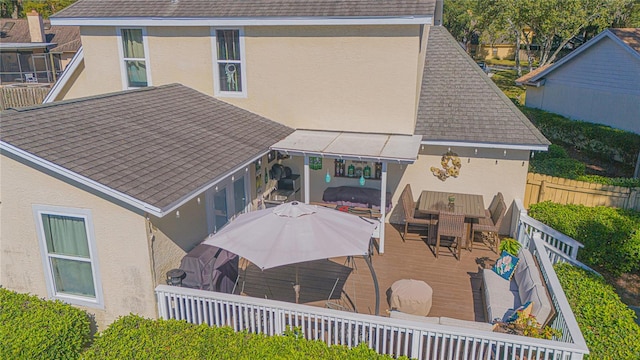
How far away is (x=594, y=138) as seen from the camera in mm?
21984

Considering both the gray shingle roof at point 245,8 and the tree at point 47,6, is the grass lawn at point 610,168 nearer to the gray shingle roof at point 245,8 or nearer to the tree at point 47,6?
the gray shingle roof at point 245,8

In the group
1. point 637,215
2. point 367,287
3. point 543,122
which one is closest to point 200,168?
point 367,287

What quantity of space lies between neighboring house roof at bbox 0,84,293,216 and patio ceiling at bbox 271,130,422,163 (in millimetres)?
701

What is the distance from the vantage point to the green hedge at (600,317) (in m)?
6.67

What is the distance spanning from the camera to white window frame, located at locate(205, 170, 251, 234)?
382 inches

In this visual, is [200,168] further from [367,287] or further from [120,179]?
[367,287]

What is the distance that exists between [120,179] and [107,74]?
838 centimetres

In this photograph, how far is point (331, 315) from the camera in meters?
6.82

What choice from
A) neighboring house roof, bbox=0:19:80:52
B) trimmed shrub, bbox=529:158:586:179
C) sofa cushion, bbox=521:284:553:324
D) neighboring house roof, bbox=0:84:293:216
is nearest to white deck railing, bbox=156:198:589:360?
sofa cushion, bbox=521:284:553:324

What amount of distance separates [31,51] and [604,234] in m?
42.4

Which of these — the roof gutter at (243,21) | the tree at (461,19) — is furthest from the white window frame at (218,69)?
the tree at (461,19)

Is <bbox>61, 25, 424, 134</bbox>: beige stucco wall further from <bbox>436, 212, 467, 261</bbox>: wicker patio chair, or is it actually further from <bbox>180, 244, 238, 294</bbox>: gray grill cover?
<bbox>180, 244, 238, 294</bbox>: gray grill cover

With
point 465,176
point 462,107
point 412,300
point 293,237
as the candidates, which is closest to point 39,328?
point 293,237

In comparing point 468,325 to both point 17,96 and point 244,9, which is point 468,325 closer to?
point 244,9
